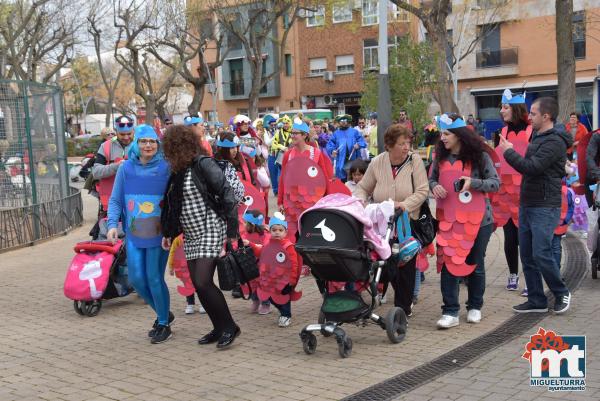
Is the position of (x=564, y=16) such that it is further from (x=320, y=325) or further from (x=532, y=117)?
(x=320, y=325)

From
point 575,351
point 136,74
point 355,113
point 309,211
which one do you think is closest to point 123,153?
point 309,211

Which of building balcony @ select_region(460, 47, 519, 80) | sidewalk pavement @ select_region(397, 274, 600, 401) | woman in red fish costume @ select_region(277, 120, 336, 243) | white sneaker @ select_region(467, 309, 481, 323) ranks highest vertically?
building balcony @ select_region(460, 47, 519, 80)

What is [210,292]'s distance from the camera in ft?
20.1

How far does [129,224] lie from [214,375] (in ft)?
5.18

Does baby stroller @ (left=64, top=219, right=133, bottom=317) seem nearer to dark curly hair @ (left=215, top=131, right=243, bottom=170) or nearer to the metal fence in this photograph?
dark curly hair @ (left=215, top=131, right=243, bottom=170)

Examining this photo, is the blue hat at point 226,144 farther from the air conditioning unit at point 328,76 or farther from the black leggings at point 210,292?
the air conditioning unit at point 328,76

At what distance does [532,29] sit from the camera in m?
41.6

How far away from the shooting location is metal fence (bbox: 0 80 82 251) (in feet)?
39.6

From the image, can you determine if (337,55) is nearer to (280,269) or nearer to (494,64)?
(494,64)

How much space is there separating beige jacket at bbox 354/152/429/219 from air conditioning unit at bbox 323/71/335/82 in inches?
1682

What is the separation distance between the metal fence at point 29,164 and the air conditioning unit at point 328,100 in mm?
36481

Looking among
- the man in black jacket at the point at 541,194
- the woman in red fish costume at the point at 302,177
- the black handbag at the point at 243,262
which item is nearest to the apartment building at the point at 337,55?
the woman in red fish costume at the point at 302,177

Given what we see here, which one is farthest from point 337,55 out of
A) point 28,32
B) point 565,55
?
point 565,55

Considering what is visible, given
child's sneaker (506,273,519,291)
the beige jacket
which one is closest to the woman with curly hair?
the beige jacket
